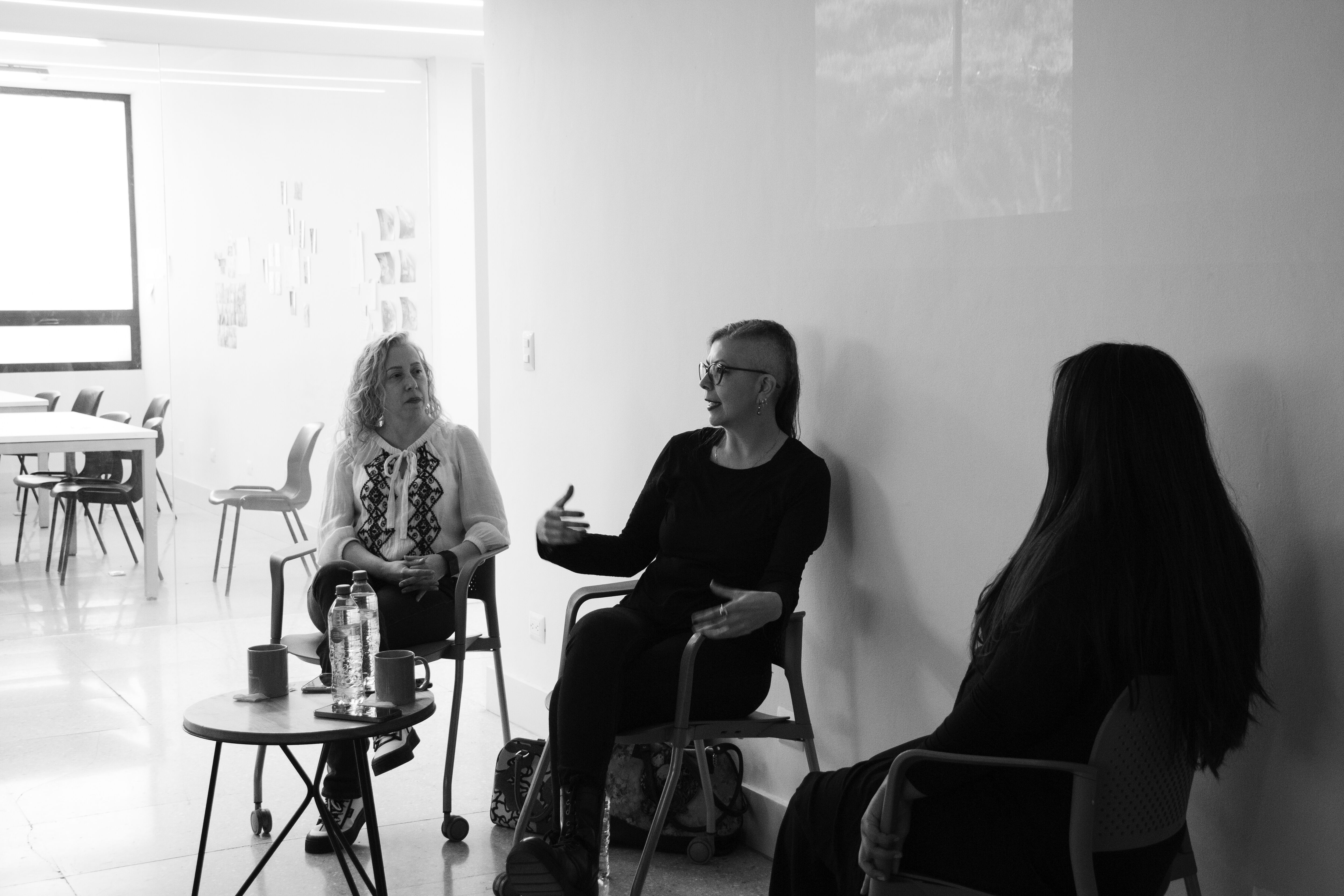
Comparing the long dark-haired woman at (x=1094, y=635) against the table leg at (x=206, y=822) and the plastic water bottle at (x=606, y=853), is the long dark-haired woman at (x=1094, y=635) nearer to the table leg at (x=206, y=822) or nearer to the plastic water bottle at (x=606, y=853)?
the plastic water bottle at (x=606, y=853)

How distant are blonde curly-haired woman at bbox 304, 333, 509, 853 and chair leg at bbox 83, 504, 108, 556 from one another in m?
3.23

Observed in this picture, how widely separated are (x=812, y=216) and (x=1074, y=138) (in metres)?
0.77

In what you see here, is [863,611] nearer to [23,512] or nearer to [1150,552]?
[1150,552]

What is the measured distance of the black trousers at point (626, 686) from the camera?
2699 millimetres

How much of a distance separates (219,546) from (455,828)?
368 centimetres

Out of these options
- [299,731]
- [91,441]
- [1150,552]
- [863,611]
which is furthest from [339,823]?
[91,441]

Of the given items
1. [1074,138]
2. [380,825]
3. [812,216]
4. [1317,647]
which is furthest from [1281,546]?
[380,825]

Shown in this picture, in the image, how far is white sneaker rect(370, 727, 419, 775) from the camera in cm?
328

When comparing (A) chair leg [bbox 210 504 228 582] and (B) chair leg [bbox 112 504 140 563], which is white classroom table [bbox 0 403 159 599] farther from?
(A) chair leg [bbox 210 504 228 582]

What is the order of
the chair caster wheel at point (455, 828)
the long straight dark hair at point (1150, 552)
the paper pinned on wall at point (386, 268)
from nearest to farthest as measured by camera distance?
the long straight dark hair at point (1150, 552), the chair caster wheel at point (455, 828), the paper pinned on wall at point (386, 268)

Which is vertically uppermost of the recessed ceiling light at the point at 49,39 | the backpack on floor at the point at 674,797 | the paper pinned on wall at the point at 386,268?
the recessed ceiling light at the point at 49,39

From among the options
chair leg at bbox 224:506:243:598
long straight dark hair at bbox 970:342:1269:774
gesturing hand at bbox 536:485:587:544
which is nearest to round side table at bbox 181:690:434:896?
gesturing hand at bbox 536:485:587:544

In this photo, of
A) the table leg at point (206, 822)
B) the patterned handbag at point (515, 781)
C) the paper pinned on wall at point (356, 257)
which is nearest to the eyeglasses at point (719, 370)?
the patterned handbag at point (515, 781)

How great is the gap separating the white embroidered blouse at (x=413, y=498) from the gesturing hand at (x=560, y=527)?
51 centimetres
